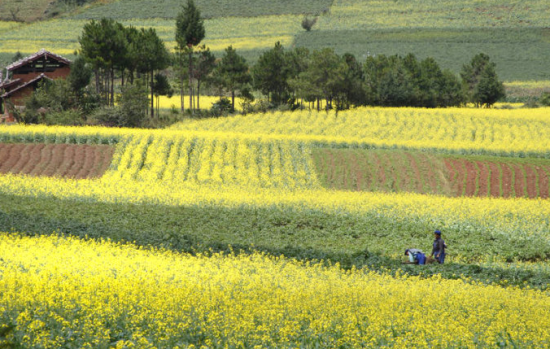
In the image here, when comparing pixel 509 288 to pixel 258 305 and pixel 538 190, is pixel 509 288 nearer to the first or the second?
pixel 258 305

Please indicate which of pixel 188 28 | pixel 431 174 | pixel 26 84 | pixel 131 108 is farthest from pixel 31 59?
pixel 431 174

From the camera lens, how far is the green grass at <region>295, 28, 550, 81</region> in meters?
125

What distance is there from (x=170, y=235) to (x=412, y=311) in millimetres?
11359

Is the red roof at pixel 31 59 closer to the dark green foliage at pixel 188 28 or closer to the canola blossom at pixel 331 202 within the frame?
the dark green foliage at pixel 188 28

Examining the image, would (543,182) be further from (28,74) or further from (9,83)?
(28,74)

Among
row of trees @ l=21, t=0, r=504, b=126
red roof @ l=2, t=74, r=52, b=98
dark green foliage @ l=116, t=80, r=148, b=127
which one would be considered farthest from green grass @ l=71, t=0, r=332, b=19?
dark green foliage @ l=116, t=80, r=148, b=127

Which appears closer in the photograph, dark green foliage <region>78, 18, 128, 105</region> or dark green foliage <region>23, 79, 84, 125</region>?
dark green foliage <region>23, 79, 84, 125</region>

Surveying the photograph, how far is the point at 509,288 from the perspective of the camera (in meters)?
18.0

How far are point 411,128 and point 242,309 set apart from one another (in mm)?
54602

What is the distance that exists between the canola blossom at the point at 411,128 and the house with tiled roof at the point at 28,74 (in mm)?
18983

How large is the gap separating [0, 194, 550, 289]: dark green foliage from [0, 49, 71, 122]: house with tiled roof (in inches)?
1776

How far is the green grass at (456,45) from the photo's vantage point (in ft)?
412

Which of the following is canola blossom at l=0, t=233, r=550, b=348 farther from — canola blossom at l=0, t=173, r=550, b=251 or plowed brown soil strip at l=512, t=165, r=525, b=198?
plowed brown soil strip at l=512, t=165, r=525, b=198

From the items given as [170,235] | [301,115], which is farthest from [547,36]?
[170,235]
